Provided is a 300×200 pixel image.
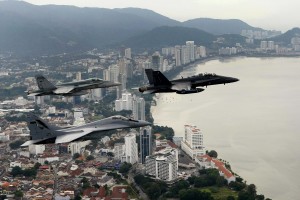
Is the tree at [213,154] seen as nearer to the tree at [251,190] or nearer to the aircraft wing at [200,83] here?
the tree at [251,190]

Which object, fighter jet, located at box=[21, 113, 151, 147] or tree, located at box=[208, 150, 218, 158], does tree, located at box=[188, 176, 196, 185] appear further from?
fighter jet, located at box=[21, 113, 151, 147]

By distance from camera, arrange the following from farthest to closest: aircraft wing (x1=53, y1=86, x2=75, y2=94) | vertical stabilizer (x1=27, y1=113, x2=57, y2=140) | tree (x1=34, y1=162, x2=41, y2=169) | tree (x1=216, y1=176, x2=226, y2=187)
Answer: tree (x1=34, y1=162, x2=41, y2=169) < tree (x1=216, y1=176, x2=226, y2=187) < aircraft wing (x1=53, y1=86, x2=75, y2=94) < vertical stabilizer (x1=27, y1=113, x2=57, y2=140)

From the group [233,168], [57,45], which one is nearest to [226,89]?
[233,168]

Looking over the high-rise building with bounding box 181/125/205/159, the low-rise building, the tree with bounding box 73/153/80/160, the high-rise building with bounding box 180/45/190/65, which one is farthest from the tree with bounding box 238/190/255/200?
the high-rise building with bounding box 180/45/190/65

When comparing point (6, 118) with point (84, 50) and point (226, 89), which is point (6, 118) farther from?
point (84, 50)

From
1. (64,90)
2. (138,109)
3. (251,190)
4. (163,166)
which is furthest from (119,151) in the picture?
(64,90)

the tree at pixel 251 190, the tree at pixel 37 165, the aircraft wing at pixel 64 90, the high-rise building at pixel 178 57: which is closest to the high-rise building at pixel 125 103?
the tree at pixel 37 165

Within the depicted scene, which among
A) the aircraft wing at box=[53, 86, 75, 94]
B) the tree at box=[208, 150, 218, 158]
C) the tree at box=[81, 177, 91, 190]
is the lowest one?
the tree at box=[81, 177, 91, 190]
